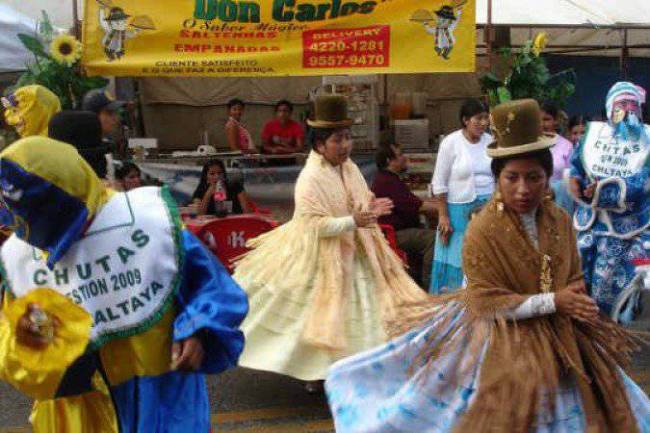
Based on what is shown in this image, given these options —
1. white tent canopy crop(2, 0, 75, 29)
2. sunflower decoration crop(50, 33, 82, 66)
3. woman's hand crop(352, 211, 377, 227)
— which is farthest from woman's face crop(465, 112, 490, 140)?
white tent canopy crop(2, 0, 75, 29)

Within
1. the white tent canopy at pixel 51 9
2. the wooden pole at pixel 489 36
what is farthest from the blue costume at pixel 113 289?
the white tent canopy at pixel 51 9

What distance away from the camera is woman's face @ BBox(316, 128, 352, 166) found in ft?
20.3

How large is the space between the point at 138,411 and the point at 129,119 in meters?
Answer: 11.3

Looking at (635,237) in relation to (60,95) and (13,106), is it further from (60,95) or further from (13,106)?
(60,95)

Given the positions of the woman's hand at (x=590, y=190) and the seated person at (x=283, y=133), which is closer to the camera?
the woman's hand at (x=590, y=190)

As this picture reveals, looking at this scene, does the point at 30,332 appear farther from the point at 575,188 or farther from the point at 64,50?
the point at 64,50

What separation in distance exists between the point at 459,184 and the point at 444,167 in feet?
0.60

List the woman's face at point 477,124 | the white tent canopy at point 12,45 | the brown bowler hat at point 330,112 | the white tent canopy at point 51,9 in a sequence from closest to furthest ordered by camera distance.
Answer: the brown bowler hat at point 330,112, the woman's face at point 477,124, the white tent canopy at point 12,45, the white tent canopy at point 51,9

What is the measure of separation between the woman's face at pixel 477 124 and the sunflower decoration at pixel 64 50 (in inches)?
141

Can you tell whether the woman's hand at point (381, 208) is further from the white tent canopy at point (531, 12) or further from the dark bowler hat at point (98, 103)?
the white tent canopy at point (531, 12)

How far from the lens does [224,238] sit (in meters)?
7.84

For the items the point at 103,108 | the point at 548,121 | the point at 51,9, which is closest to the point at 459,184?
the point at 548,121

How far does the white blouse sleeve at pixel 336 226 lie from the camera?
596 cm

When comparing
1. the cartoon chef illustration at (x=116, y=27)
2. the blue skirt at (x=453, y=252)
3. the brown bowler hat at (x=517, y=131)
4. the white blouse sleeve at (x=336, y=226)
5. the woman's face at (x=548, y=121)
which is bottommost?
the blue skirt at (x=453, y=252)
